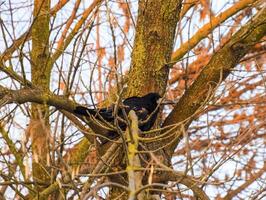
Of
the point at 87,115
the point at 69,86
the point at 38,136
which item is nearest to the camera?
the point at 38,136

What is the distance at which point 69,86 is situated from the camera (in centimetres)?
499

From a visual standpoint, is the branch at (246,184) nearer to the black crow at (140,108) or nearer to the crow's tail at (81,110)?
the black crow at (140,108)

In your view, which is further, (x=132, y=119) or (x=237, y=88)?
(x=237, y=88)

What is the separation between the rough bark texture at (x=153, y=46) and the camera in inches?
207

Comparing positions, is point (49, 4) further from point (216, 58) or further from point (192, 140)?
point (192, 140)

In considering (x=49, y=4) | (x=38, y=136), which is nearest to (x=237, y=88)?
(x=49, y=4)

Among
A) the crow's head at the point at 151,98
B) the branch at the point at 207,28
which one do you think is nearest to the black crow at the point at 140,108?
the crow's head at the point at 151,98

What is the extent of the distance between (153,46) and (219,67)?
583mm

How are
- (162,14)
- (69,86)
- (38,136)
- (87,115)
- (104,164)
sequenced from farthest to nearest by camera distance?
1. (162,14)
2. (69,86)
3. (87,115)
4. (104,164)
5. (38,136)

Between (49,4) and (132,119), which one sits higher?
(49,4)

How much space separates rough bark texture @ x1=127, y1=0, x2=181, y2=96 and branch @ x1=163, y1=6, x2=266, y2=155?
25 centimetres

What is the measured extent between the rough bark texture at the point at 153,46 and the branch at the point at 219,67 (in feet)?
0.84

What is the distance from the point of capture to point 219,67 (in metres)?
5.17

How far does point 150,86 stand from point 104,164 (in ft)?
5.05
